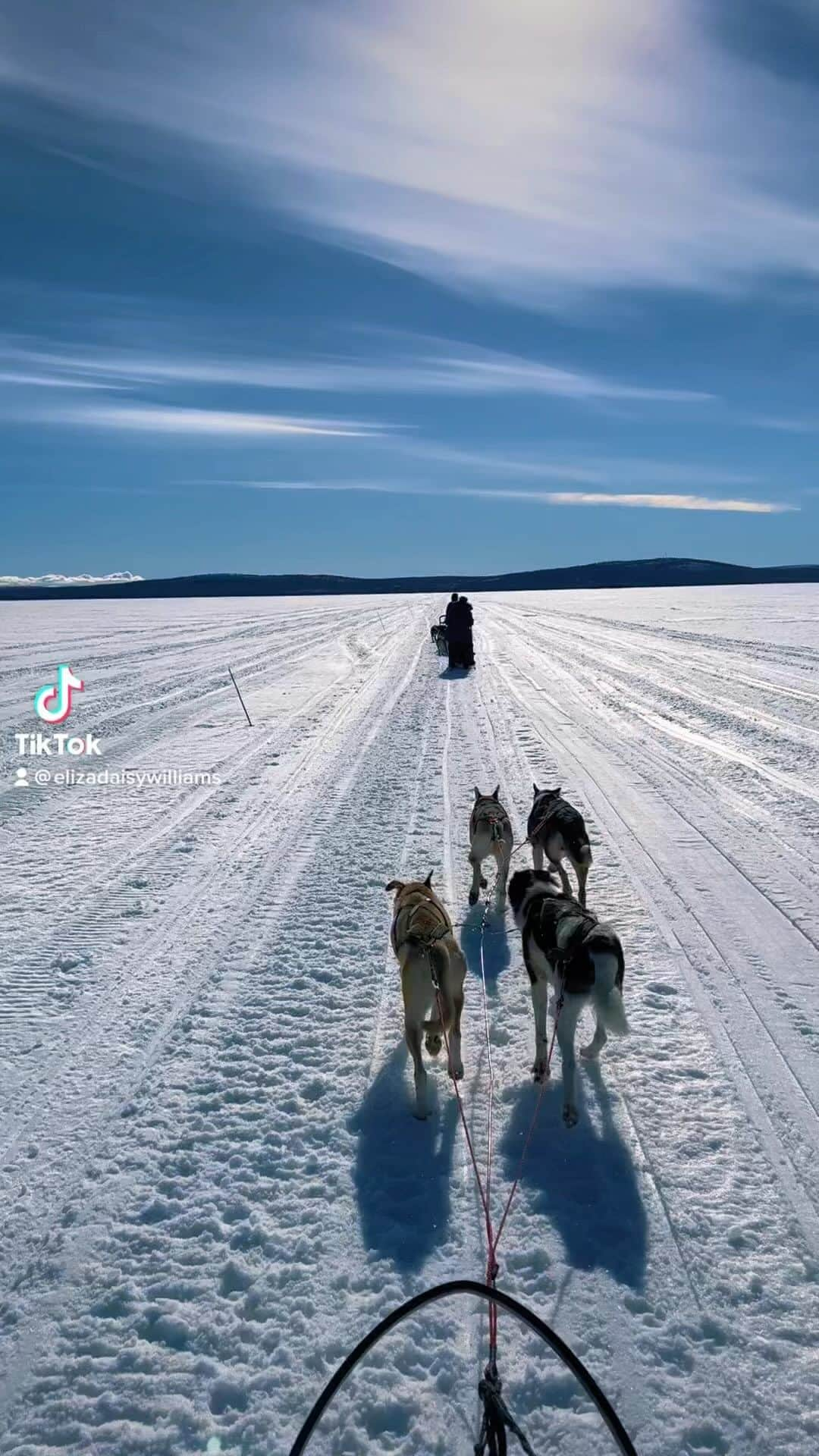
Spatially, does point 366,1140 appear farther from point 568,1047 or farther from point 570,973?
point 570,973

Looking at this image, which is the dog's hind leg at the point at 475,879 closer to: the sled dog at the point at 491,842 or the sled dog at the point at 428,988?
the sled dog at the point at 491,842

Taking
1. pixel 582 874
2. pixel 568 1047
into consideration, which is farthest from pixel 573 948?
pixel 582 874

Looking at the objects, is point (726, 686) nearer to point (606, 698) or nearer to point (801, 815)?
point (606, 698)

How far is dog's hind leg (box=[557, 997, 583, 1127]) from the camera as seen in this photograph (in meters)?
3.65

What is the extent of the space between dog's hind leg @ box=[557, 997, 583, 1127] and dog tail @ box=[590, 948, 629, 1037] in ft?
0.44

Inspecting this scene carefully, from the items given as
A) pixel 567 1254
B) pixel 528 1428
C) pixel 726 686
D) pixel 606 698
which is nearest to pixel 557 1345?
pixel 528 1428

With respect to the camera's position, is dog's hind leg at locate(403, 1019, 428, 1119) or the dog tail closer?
the dog tail

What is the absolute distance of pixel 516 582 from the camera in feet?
628

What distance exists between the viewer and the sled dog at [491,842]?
6012 millimetres

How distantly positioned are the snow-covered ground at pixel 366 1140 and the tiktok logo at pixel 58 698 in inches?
213

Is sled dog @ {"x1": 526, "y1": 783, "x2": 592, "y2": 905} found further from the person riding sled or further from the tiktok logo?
the person riding sled

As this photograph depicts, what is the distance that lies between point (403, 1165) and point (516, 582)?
19284 centimetres

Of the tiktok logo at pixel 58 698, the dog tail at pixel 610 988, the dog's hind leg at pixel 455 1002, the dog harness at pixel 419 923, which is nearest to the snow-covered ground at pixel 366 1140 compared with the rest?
the dog's hind leg at pixel 455 1002

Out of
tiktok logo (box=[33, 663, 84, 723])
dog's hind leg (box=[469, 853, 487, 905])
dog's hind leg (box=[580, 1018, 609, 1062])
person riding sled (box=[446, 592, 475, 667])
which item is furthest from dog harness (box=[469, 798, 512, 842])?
person riding sled (box=[446, 592, 475, 667])
